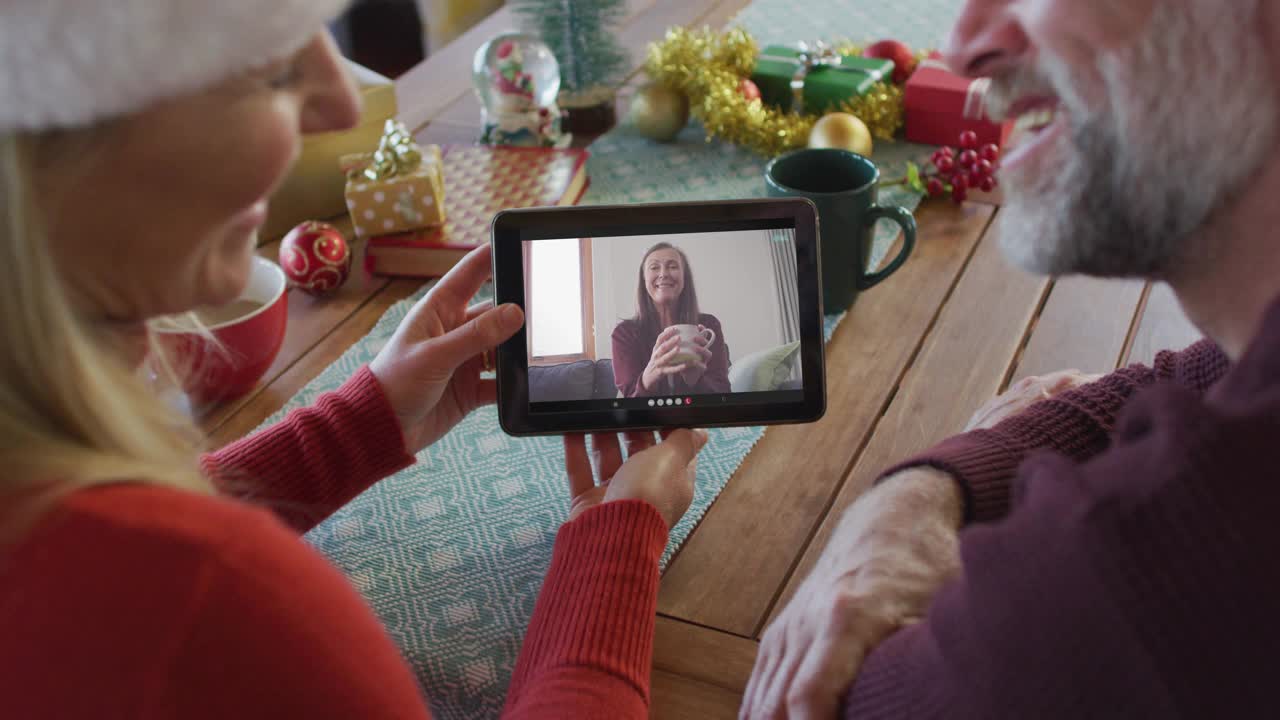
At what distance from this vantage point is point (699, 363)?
0.90m

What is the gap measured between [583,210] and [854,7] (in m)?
1.19

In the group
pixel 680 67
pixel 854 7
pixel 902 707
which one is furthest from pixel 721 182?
pixel 902 707

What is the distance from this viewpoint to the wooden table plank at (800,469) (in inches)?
32.5

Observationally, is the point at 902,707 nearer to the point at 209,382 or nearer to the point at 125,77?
the point at 125,77

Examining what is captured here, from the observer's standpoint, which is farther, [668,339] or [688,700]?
[668,339]

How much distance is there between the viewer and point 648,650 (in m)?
0.74

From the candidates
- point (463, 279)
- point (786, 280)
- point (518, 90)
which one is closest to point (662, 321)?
point (786, 280)

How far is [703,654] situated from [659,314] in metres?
0.28

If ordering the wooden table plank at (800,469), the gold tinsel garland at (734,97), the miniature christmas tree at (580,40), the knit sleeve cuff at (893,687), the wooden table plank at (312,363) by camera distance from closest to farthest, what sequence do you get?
1. the knit sleeve cuff at (893,687)
2. the wooden table plank at (800,469)
3. the wooden table plank at (312,363)
4. the gold tinsel garland at (734,97)
5. the miniature christmas tree at (580,40)

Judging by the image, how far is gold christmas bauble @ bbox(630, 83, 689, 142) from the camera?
1.49 meters

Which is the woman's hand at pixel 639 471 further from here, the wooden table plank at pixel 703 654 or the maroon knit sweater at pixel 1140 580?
the maroon knit sweater at pixel 1140 580

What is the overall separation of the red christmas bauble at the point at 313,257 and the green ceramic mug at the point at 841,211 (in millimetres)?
503

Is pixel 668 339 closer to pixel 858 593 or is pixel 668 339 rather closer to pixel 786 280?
pixel 786 280

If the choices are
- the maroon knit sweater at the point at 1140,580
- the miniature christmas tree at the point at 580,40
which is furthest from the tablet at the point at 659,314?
the miniature christmas tree at the point at 580,40
